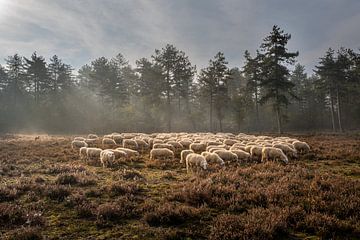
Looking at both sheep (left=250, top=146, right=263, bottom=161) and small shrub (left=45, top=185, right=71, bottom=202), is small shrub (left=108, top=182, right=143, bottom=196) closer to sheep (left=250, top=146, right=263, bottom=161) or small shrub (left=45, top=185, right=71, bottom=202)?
small shrub (left=45, top=185, right=71, bottom=202)

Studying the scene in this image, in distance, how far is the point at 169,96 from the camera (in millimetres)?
57375

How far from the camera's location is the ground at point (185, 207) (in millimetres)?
6168

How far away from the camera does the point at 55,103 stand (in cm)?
6253

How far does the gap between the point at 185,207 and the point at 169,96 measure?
166 feet

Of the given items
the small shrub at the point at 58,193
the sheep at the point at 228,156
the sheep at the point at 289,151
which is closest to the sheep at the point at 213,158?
the sheep at the point at 228,156

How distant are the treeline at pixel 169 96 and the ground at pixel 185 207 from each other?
108ft

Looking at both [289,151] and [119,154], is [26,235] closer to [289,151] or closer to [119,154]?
[119,154]

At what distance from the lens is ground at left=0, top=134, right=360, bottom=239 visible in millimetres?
6168

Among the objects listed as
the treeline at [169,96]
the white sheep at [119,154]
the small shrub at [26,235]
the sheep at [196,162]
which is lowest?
the small shrub at [26,235]

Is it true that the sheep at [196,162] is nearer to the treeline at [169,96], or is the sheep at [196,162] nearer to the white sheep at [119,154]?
the white sheep at [119,154]

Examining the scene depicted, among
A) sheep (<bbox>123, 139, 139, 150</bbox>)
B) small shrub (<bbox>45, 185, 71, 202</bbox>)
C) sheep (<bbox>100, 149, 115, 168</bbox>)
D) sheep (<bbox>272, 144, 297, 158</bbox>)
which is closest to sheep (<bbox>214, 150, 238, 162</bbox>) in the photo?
sheep (<bbox>272, 144, 297, 158</bbox>)

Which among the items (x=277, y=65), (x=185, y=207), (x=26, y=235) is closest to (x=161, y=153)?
(x=185, y=207)

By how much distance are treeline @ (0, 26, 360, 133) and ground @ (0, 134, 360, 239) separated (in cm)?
3307

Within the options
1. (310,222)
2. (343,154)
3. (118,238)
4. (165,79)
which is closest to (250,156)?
(343,154)
